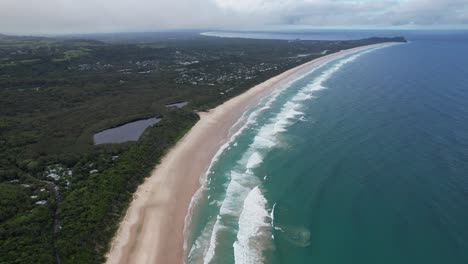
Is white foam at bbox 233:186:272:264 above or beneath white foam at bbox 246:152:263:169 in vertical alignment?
beneath

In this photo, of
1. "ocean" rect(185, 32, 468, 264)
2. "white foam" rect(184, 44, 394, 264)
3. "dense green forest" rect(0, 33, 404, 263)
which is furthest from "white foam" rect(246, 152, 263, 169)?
"dense green forest" rect(0, 33, 404, 263)

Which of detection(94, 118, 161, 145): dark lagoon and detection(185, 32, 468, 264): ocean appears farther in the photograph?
detection(94, 118, 161, 145): dark lagoon

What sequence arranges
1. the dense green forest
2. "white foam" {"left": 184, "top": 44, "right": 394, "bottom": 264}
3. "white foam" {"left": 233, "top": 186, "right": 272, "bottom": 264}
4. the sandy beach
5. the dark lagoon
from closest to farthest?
"white foam" {"left": 233, "top": 186, "right": 272, "bottom": 264}, "white foam" {"left": 184, "top": 44, "right": 394, "bottom": 264}, the sandy beach, the dense green forest, the dark lagoon

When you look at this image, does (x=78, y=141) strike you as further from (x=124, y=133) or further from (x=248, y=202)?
(x=248, y=202)

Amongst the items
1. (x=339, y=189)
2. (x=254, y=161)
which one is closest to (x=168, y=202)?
(x=254, y=161)

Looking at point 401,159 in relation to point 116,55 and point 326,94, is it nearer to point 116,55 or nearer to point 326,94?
point 326,94

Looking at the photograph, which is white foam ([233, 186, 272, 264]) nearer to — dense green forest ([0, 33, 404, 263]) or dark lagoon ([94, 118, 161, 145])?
dense green forest ([0, 33, 404, 263])
